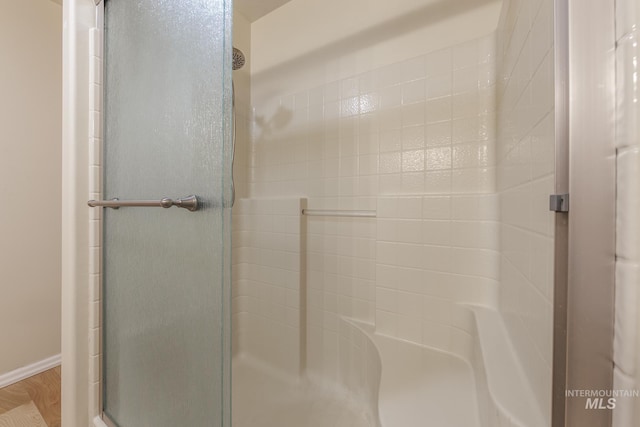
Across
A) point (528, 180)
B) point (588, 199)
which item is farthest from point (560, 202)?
point (528, 180)

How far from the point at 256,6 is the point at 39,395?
244 centimetres

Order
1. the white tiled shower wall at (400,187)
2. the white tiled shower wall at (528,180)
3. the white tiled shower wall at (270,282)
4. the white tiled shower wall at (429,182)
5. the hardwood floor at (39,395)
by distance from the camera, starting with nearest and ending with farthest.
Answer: the white tiled shower wall at (528,180) → the white tiled shower wall at (429,182) → the white tiled shower wall at (400,187) → the hardwood floor at (39,395) → the white tiled shower wall at (270,282)

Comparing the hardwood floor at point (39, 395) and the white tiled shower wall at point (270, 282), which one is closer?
the hardwood floor at point (39, 395)

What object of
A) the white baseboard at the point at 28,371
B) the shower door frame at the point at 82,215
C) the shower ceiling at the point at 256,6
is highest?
the shower ceiling at the point at 256,6

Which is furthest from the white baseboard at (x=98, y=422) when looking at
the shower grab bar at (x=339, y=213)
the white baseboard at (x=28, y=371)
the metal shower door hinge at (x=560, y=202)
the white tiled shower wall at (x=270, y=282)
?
the metal shower door hinge at (x=560, y=202)

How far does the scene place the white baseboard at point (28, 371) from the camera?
4.42 feet

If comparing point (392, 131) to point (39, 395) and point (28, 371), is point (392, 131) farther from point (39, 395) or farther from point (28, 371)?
point (28, 371)

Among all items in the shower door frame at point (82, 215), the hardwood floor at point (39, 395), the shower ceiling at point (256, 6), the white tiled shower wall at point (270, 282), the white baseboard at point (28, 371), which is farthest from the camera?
the shower ceiling at point (256, 6)

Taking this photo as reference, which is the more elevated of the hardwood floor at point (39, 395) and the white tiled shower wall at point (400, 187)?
the white tiled shower wall at point (400, 187)

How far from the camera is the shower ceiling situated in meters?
1.58

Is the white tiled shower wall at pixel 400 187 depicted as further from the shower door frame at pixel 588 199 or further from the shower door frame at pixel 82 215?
the shower door frame at pixel 82 215

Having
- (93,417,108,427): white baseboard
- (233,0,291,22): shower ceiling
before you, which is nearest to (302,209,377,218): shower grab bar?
(93,417,108,427): white baseboard

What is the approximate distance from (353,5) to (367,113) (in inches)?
22.9

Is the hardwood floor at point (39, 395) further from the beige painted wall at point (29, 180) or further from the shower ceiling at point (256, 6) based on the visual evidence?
the shower ceiling at point (256, 6)
